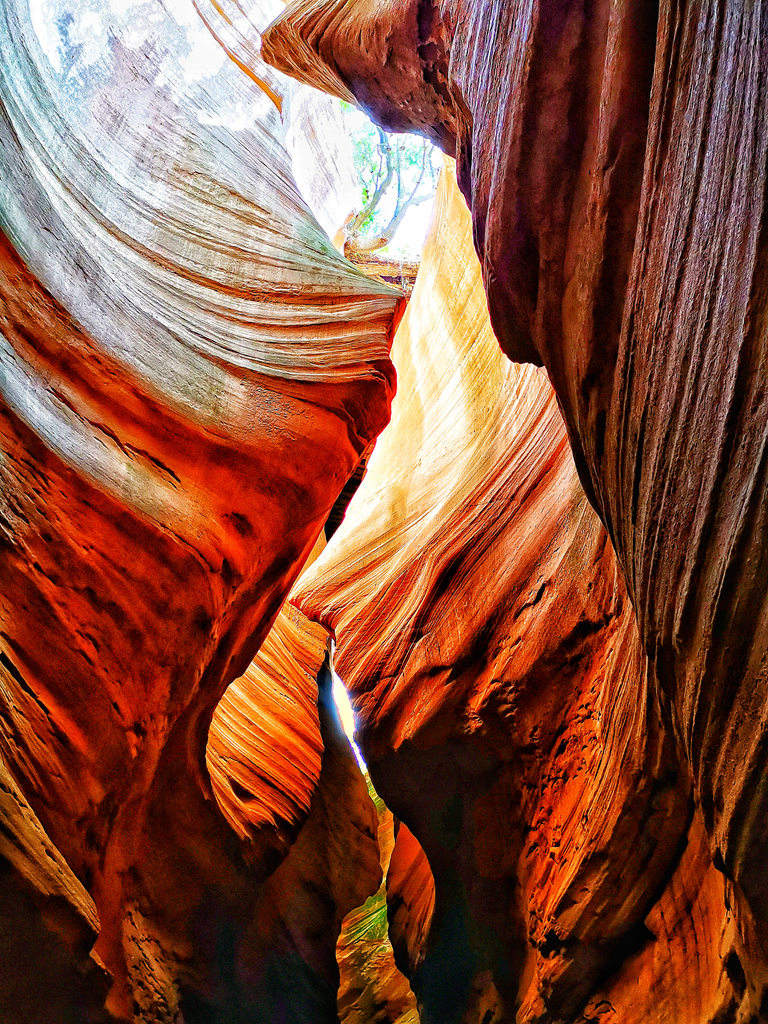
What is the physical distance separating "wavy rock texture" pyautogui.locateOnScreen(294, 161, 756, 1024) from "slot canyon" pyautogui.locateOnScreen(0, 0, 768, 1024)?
0.02 meters

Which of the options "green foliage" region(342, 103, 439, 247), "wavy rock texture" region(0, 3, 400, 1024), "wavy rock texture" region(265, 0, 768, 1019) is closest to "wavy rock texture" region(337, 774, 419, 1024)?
"wavy rock texture" region(0, 3, 400, 1024)

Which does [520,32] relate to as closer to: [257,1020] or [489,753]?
[489,753]

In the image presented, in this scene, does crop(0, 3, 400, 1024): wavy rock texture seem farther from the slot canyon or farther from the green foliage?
the green foliage

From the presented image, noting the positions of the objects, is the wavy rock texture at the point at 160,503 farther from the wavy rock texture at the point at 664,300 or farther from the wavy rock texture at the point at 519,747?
the wavy rock texture at the point at 664,300

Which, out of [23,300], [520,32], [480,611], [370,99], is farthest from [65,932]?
[370,99]

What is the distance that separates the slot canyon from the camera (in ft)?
5.23

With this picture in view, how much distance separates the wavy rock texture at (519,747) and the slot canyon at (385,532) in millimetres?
17

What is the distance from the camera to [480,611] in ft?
11.7

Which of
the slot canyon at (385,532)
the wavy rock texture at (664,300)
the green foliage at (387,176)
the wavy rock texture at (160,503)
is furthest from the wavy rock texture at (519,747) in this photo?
the green foliage at (387,176)

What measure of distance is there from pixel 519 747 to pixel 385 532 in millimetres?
1702

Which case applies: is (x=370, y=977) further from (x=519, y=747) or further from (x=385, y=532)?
(x=385, y=532)

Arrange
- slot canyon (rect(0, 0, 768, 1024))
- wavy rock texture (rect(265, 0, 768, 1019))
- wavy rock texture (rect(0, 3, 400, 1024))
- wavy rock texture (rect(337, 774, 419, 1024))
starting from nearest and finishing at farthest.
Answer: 1. wavy rock texture (rect(265, 0, 768, 1019))
2. slot canyon (rect(0, 0, 768, 1024))
3. wavy rock texture (rect(0, 3, 400, 1024))
4. wavy rock texture (rect(337, 774, 419, 1024))

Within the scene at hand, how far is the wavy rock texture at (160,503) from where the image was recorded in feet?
9.45

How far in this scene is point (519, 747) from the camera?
11.0ft
